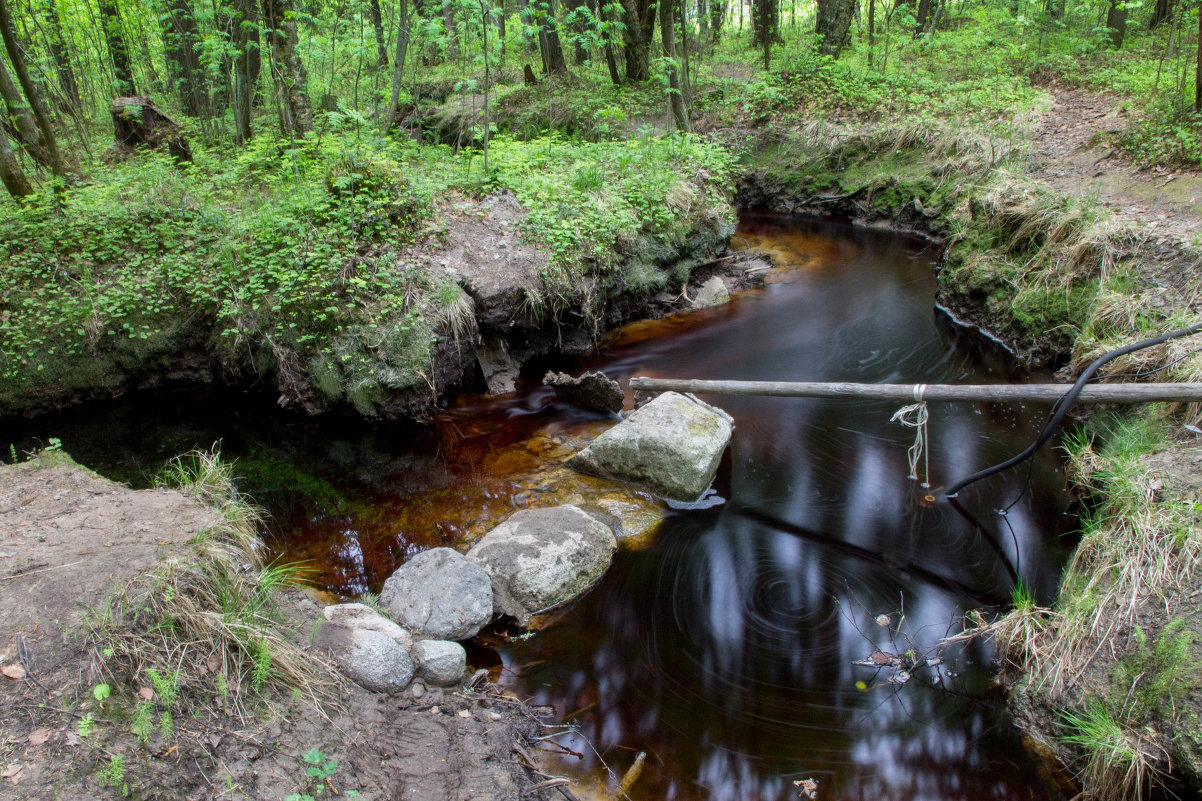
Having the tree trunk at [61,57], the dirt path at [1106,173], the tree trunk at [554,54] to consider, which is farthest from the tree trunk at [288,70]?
the dirt path at [1106,173]

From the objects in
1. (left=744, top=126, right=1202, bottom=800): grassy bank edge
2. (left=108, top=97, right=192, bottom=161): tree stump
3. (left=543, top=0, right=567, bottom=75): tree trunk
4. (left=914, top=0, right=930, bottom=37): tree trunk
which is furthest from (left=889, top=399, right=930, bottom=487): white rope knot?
(left=914, top=0, right=930, bottom=37): tree trunk

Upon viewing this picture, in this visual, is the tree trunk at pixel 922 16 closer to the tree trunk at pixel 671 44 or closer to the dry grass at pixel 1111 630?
the tree trunk at pixel 671 44

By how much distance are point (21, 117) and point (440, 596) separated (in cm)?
877

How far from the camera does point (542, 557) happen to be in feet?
15.6

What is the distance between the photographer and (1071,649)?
3.56 meters

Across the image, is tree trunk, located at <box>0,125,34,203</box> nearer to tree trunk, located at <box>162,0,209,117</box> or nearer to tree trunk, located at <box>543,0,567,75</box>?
tree trunk, located at <box>162,0,209,117</box>

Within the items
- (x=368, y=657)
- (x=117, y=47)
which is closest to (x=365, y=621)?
(x=368, y=657)

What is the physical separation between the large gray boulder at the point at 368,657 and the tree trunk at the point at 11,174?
7600 millimetres

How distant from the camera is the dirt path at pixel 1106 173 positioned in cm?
766

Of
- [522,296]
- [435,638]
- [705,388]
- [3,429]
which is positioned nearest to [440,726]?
[435,638]

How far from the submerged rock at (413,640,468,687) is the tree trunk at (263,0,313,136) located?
7732 mm

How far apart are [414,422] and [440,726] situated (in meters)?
4.03

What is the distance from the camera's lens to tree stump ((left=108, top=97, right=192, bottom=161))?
379 inches

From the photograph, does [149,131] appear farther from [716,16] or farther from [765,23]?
[716,16]
